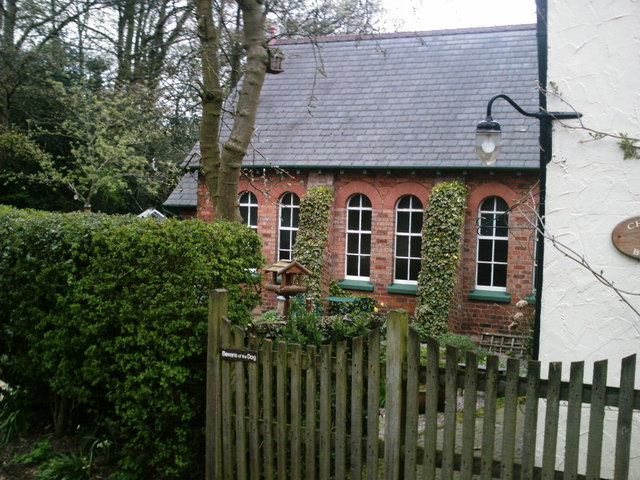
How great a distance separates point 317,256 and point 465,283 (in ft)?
11.9

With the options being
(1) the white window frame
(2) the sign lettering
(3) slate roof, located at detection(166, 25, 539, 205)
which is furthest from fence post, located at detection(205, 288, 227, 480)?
(1) the white window frame

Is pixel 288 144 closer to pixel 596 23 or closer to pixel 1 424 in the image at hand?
pixel 1 424

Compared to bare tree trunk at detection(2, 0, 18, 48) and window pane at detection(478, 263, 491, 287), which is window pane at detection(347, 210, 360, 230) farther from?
bare tree trunk at detection(2, 0, 18, 48)

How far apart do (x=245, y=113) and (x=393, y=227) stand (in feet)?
27.9

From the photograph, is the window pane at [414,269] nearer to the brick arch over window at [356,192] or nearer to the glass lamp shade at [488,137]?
the brick arch over window at [356,192]

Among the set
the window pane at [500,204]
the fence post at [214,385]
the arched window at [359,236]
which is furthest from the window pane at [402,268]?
the fence post at [214,385]

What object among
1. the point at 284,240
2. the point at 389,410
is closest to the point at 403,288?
the point at 284,240

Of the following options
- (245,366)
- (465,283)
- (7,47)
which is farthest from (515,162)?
(7,47)

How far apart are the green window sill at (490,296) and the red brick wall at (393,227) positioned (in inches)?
4.1

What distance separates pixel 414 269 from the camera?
16250 mm

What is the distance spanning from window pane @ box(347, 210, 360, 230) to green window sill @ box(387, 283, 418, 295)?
5.70ft

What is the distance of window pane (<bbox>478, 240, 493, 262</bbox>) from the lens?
1558 centimetres

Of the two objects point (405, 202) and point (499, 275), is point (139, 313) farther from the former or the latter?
point (499, 275)

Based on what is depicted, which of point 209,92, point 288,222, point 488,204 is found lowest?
point 288,222
